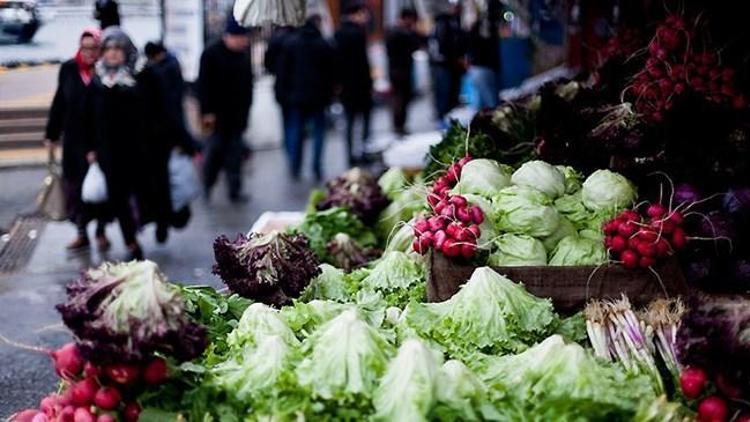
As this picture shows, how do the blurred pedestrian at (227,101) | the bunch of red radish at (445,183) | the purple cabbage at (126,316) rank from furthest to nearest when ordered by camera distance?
the blurred pedestrian at (227,101) < the bunch of red radish at (445,183) < the purple cabbage at (126,316)

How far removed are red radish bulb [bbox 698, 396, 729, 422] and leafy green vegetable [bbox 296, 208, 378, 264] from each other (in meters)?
2.87

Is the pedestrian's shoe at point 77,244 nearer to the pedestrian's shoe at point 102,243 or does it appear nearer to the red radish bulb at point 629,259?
the pedestrian's shoe at point 102,243

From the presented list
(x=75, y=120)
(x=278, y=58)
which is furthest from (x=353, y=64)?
(x=75, y=120)

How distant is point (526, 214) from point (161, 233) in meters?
5.25

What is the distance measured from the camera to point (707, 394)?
320 cm

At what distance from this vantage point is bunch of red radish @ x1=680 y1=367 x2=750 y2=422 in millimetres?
3109

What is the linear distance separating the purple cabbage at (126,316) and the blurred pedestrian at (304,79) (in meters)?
8.79

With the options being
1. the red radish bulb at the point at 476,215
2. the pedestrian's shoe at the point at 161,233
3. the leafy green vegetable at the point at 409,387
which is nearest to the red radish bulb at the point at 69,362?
the leafy green vegetable at the point at 409,387

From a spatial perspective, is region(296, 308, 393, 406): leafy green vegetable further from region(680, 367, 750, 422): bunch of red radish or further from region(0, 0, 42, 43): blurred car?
region(0, 0, 42, 43): blurred car

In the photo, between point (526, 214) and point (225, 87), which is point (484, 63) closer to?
point (225, 87)

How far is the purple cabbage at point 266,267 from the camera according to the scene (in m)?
4.26

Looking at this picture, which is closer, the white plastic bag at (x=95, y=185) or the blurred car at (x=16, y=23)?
the white plastic bag at (x=95, y=185)

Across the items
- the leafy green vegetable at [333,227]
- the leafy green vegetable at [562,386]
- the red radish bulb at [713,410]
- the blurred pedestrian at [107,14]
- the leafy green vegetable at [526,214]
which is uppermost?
the blurred pedestrian at [107,14]

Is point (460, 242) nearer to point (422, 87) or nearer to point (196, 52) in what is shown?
point (196, 52)
